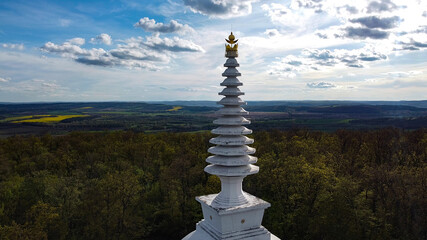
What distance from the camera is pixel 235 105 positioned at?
17016 millimetres

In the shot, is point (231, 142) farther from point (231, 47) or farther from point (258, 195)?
point (258, 195)

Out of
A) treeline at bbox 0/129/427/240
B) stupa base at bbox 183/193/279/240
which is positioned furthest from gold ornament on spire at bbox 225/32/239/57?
treeline at bbox 0/129/427/240

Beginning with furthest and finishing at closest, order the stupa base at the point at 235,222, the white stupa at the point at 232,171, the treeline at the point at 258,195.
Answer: the treeline at the point at 258,195 → the white stupa at the point at 232,171 → the stupa base at the point at 235,222

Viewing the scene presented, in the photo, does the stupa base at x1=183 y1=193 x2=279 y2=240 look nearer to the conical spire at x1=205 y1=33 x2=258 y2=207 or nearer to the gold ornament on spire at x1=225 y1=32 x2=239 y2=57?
the conical spire at x1=205 y1=33 x2=258 y2=207

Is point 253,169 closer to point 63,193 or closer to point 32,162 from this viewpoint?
point 63,193

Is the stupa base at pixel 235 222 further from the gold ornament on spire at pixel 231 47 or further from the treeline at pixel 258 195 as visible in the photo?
the treeline at pixel 258 195

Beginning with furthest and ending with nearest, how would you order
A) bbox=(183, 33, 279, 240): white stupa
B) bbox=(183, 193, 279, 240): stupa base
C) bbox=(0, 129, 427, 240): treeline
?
bbox=(0, 129, 427, 240): treeline
bbox=(183, 33, 279, 240): white stupa
bbox=(183, 193, 279, 240): stupa base

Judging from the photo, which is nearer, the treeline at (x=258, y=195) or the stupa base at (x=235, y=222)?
the stupa base at (x=235, y=222)

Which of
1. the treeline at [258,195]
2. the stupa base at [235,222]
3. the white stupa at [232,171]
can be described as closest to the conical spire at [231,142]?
the white stupa at [232,171]

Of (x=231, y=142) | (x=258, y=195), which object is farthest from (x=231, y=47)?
(x=258, y=195)

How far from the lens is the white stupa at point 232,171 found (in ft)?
53.2

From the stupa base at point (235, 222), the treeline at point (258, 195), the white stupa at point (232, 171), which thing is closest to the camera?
the stupa base at point (235, 222)

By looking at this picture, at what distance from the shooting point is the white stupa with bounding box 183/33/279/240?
16.2 metres

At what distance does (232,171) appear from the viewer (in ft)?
54.0
